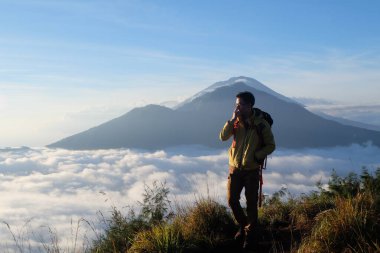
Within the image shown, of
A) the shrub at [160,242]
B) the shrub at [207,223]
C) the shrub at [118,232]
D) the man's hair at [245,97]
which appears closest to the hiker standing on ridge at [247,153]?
the man's hair at [245,97]

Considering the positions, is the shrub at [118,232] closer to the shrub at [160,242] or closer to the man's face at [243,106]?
the shrub at [160,242]

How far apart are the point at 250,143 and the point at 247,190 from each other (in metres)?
→ 0.73

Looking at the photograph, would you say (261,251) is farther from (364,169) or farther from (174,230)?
(364,169)

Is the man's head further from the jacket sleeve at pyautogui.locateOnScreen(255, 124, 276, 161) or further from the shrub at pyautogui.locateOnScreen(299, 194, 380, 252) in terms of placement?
the shrub at pyautogui.locateOnScreen(299, 194, 380, 252)

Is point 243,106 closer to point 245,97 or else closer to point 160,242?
point 245,97

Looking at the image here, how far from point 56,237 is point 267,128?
11.4 feet

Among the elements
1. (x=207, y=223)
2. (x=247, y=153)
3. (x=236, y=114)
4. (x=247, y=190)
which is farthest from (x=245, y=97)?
(x=207, y=223)

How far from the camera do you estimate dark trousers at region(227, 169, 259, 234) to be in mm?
6457

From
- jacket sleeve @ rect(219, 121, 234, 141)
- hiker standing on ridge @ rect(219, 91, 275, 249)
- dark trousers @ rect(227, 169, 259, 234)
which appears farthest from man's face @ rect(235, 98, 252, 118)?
dark trousers @ rect(227, 169, 259, 234)

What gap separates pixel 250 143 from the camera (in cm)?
640

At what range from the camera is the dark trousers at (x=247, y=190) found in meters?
6.46

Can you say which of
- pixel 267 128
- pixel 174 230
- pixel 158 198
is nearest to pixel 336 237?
pixel 267 128

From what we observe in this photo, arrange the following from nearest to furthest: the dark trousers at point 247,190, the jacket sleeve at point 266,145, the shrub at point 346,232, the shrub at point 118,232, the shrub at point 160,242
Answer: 1. the shrub at point 346,232
2. the shrub at point 160,242
3. the jacket sleeve at point 266,145
4. the dark trousers at point 247,190
5. the shrub at point 118,232

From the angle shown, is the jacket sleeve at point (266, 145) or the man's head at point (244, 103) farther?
the man's head at point (244, 103)
